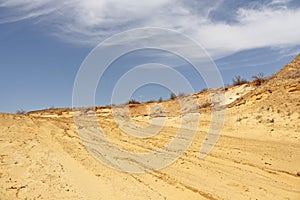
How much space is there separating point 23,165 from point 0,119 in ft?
20.2

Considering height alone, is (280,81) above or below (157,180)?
above

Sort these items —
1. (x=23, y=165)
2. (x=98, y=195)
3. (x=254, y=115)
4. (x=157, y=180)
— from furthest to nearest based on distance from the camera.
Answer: (x=254, y=115) → (x=23, y=165) → (x=157, y=180) → (x=98, y=195)

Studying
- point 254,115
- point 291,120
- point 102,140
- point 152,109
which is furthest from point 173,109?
point 102,140

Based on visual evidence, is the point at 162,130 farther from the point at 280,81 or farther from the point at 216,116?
the point at 280,81

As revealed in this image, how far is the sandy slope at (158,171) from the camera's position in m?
7.49

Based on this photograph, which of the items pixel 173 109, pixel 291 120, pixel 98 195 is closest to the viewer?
pixel 98 195

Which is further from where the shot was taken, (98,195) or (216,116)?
(216,116)

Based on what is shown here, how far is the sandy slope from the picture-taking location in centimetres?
749

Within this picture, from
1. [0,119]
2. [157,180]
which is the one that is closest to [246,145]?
[157,180]

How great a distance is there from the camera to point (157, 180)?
8.28 metres

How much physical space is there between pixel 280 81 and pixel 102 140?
12.4 meters

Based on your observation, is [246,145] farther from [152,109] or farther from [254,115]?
[152,109]

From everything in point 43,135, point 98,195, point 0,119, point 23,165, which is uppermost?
point 0,119

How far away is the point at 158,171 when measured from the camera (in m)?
9.09
